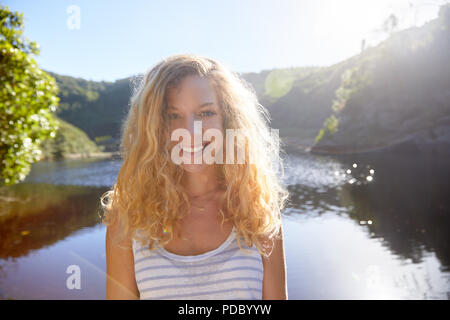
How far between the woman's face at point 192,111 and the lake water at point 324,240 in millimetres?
8533

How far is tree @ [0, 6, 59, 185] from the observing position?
6320mm

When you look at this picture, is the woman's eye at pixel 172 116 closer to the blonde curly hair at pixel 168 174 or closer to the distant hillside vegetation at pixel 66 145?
the blonde curly hair at pixel 168 174

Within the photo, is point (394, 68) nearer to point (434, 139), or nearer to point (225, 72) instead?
point (434, 139)

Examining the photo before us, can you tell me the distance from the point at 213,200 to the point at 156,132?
0.51 m

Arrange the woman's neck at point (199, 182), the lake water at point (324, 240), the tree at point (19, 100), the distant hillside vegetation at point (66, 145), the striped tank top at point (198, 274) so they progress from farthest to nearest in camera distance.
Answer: the distant hillside vegetation at point (66, 145) < the lake water at point (324, 240) < the tree at point (19, 100) < the woman's neck at point (199, 182) < the striped tank top at point (198, 274)

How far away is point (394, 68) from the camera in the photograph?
178 ft

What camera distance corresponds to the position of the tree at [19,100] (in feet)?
20.7

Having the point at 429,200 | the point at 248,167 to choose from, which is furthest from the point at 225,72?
the point at 429,200

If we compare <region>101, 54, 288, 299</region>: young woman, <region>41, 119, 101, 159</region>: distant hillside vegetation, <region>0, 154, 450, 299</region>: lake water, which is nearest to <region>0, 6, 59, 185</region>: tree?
<region>0, 154, 450, 299</region>: lake water

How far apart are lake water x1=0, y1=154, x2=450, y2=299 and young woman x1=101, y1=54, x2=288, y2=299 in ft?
27.1

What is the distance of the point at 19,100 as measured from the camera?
21.2ft

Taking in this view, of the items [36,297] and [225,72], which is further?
[36,297]

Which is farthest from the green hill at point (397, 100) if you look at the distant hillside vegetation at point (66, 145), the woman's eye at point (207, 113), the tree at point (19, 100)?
the woman's eye at point (207, 113)

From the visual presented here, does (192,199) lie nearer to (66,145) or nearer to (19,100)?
(19,100)
